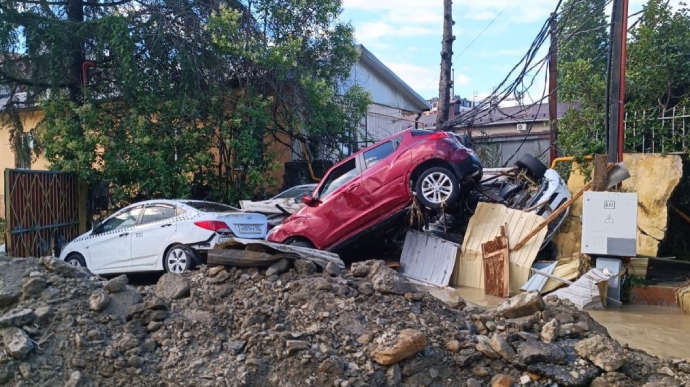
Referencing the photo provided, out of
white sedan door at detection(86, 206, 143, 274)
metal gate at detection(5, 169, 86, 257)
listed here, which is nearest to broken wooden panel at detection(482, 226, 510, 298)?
white sedan door at detection(86, 206, 143, 274)

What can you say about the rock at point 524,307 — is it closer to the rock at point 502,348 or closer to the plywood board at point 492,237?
the rock at point 502,348

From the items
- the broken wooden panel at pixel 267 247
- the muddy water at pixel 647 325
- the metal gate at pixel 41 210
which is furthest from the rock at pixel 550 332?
the metal gate at pixel 41 210

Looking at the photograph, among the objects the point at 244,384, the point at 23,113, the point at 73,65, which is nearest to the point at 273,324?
the point at 244,384

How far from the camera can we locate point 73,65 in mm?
14305

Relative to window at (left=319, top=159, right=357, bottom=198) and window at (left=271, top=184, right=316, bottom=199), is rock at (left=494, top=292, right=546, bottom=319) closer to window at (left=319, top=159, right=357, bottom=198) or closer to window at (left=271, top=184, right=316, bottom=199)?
window at (left=319, top=159, right=357, bottom=198)

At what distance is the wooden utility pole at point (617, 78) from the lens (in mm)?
8883

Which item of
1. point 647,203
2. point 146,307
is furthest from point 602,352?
point 647,203

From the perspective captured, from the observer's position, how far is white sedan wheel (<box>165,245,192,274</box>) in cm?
1001

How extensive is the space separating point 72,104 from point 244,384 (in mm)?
11331

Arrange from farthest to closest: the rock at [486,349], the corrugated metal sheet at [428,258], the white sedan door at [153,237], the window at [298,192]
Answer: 1. the window at [298,192]
2. the white sedan door at [153,237]
3. the corrugated metal sheet at [428,258]
4. the rock at [486,349]

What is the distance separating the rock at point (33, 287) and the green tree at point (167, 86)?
7918mm

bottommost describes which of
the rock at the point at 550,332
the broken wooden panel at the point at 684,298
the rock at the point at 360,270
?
the broken wooden panel at the point at 684,298

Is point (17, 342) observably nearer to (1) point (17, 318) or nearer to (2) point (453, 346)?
(1) point (17, 318)

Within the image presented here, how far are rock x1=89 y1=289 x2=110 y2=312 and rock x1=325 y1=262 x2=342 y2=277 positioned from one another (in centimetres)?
208
